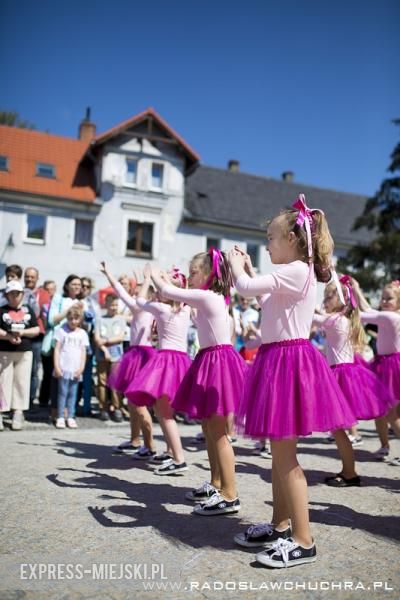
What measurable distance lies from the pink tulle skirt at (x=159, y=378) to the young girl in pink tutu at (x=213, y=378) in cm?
97

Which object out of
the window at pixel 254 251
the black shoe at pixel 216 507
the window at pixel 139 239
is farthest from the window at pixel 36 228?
the black shoe at pixel 216 507

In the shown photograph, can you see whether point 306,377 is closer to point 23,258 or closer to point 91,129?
point 23,258

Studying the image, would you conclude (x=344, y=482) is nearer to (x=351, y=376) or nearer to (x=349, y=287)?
(x=351, y=376)

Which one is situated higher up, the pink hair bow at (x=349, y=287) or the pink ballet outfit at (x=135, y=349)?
the pink hair bow at (x=349, y=287)

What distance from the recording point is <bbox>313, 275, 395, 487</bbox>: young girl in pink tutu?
5734 millimetres

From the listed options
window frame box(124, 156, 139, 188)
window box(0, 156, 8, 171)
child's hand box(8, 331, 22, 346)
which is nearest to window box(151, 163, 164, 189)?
window frame box(124, 156, 139, 188)

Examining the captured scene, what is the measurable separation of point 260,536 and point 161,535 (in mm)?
690

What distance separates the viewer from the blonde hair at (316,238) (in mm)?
3629

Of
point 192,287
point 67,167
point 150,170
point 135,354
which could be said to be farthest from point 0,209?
point 192,287

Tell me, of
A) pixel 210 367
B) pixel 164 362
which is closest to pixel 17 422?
pixel 164 362

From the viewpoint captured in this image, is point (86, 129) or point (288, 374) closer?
point (288, 374)

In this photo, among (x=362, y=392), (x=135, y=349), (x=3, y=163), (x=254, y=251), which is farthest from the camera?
(x=254, y=251)

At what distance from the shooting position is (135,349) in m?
6.99

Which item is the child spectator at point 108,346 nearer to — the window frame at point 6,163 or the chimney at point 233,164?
the window frame at point 6,163
